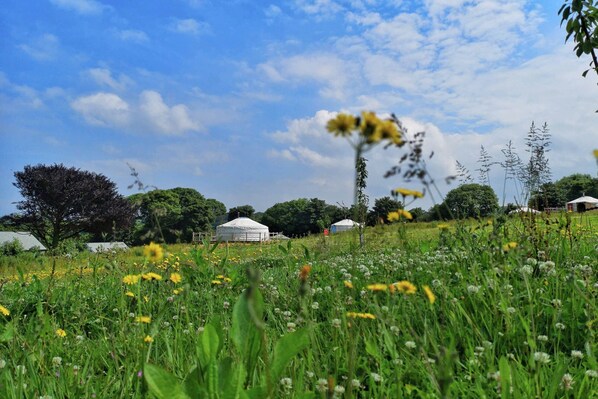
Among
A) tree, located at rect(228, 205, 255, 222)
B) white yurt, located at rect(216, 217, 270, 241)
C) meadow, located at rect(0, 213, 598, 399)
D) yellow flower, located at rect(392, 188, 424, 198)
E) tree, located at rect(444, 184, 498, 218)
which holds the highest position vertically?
tree, located at rect(228, 205, 255, 222)

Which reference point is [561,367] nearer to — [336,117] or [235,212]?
[336,117]

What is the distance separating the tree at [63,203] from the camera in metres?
35.3

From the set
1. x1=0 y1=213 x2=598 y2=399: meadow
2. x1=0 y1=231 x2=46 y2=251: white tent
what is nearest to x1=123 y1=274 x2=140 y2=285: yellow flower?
x1=0 y1=213 x2=598 y2=399: meadow

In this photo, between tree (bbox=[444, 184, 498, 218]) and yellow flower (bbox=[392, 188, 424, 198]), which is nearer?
yellow flower (bbox=[392, 188, 424, 198])

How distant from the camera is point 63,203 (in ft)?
118

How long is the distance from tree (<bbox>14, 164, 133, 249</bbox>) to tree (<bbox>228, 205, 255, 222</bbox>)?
32.6 meters

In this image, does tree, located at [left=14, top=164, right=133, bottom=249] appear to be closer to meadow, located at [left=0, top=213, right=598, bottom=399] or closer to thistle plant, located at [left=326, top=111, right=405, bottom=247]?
meadow, located at [left=0, top=213, right=598, bottom=399]

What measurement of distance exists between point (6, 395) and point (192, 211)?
60802mm

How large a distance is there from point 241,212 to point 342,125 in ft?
246

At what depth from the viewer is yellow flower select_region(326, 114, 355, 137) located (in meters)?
0.87

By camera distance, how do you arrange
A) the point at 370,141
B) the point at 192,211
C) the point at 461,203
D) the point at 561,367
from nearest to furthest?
the point at 370,141 → the point at 561,367 → the point at 461,203 → the point at 192,211

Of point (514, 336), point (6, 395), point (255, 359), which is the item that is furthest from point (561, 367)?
point (6, 395)

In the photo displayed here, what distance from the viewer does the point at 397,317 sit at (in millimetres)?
2211

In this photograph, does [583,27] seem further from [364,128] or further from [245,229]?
[245,229]
